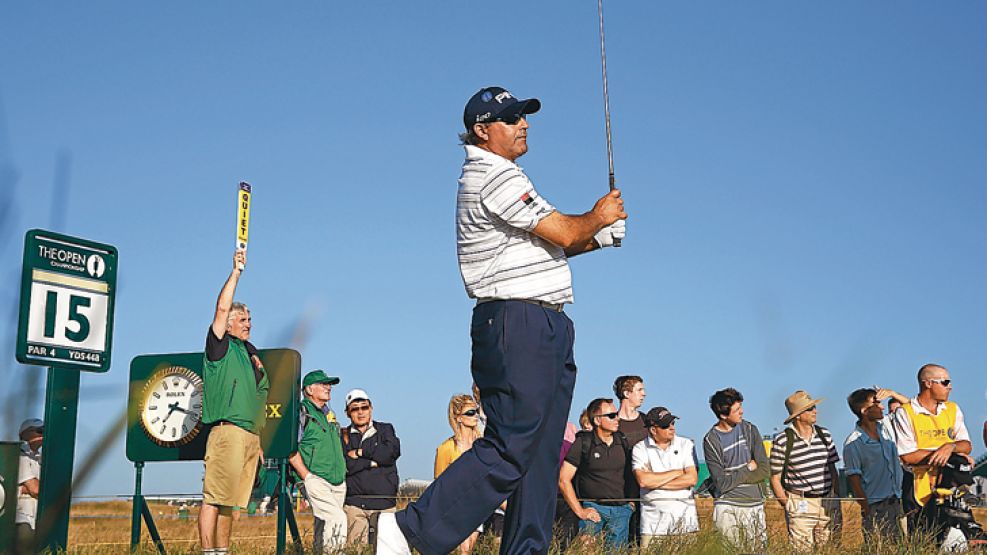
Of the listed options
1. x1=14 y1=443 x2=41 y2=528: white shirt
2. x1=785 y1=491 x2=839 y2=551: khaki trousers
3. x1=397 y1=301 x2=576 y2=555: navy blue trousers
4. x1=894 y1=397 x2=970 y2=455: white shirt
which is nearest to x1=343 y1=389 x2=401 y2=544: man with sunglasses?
x1=785 y1=491 x2=839 y2=551: khaki trousers

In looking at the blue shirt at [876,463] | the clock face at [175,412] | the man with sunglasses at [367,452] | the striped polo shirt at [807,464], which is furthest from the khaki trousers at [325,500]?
the blue shirt at [876,463]

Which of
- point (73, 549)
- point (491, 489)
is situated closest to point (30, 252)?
point (73, 549)

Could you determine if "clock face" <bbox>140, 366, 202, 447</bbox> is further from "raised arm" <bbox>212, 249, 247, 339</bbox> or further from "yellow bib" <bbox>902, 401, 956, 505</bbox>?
"yellow bib" <bbox>902, 401, 956, 505</bbox>

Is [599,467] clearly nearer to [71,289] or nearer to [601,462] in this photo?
[601,462]

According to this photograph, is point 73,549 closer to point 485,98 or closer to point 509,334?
point 509,334

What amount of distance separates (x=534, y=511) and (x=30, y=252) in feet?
11.9

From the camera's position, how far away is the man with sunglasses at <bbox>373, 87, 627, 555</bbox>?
3.80 meters

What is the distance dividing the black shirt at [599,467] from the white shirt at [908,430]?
7.17 feet

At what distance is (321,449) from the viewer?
952 cm

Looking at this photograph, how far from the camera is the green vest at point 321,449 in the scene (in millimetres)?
9469

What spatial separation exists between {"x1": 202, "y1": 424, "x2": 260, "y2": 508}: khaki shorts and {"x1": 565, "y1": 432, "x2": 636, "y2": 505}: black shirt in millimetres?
2988

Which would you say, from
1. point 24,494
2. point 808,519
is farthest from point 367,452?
point 24,494

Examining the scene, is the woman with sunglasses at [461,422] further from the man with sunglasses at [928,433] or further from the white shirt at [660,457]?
the man with sunglasses at [928,433]

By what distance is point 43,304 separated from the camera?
5.96 meters
